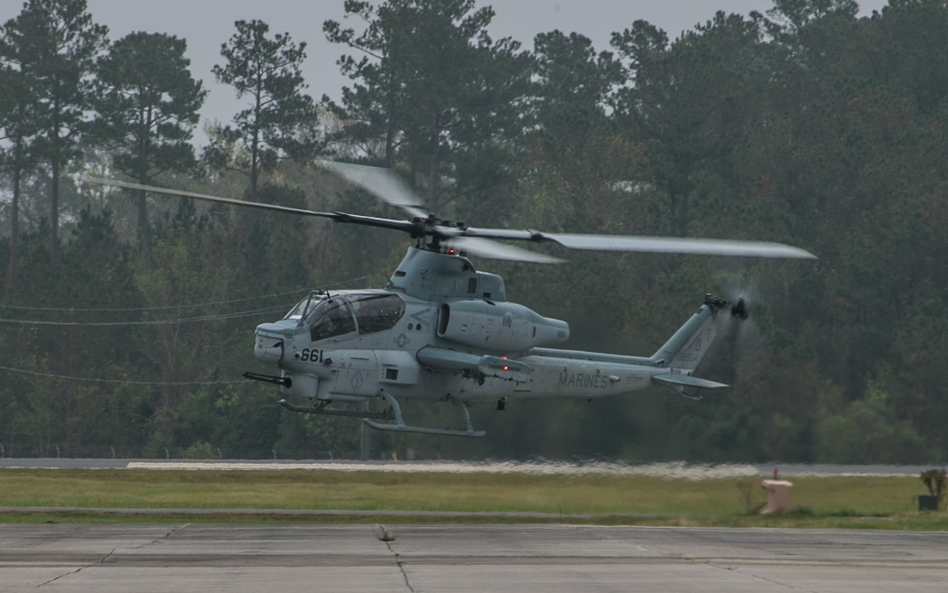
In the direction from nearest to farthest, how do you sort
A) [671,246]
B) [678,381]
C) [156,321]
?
1. [671,246]
2. [678,381]
3. [156,321]

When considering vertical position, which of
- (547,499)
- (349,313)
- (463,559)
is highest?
(349,313)

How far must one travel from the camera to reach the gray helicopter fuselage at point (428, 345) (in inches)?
1053

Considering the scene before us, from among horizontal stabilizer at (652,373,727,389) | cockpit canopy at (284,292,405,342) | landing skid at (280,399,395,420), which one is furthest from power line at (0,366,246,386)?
cockpit canopy at (284,292,405,342)

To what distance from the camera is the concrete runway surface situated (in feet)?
52.5

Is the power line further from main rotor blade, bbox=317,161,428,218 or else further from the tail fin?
main rotor blade, bbox=317,161,428,218

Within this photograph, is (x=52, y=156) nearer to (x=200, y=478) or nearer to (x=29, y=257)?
(x=29, y=257)

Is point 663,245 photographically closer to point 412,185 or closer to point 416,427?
point 416,427

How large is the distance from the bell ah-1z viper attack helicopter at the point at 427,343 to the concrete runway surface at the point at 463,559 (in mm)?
3638

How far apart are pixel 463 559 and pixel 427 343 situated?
9.77 metres

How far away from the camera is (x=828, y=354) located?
161 feet

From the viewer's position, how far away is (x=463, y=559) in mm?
18719

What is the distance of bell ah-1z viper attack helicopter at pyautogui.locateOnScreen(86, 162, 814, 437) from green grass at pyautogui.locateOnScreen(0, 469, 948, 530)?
6.45ft

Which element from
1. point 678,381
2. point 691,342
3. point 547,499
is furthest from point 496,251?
point 691,342

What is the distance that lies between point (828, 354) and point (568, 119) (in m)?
36.8
